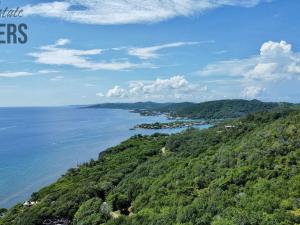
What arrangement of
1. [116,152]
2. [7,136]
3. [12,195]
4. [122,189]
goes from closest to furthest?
A: [122,189] < [12,195] < [116,152] < [7,136]

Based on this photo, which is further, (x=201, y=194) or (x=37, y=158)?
(x=37, y=158)

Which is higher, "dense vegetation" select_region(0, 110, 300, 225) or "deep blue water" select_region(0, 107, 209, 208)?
"dense vegetation" select_region(0, 110, 300, 225)

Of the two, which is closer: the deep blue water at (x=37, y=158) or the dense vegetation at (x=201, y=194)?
the dense vegetation at (x=201, y=194)

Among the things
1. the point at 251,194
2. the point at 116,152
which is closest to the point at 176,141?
the point at 116,152

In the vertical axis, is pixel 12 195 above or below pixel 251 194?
below

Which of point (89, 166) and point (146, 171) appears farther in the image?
point (89, 166)

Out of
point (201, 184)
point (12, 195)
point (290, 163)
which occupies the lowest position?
point (12, 195)

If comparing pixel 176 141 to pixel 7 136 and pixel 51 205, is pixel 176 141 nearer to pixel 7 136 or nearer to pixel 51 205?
pixel 51 205

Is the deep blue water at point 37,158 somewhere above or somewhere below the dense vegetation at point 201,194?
below

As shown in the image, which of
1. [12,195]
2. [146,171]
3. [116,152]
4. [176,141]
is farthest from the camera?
[116,152]

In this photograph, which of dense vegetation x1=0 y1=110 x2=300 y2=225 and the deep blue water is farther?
the deep blue water

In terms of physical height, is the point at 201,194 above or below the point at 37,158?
above
